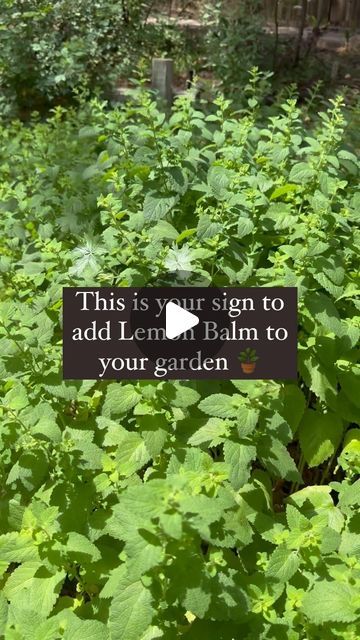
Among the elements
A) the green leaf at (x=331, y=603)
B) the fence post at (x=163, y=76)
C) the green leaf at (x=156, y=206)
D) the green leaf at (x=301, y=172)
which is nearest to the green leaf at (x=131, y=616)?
the green leaf at (x=331, y=603)

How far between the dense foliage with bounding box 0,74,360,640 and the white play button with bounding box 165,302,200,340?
0.54 ft

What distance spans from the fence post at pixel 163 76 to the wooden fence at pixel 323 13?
13.2 ft

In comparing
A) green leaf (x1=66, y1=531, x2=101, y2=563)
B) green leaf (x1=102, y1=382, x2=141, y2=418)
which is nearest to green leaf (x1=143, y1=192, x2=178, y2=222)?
green leaf (x1=102, y1=382, x2=141, y2=418)

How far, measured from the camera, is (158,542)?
151 centimetres

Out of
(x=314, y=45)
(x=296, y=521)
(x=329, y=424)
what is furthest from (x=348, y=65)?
(x=296, y=521)

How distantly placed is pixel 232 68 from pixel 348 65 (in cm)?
202

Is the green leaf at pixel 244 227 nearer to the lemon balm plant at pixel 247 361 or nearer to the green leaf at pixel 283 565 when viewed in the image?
the lemon balm plant at pixel 247 361

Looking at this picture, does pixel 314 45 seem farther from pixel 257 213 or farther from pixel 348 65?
pixel 257 213

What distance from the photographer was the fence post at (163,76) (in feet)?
18.9

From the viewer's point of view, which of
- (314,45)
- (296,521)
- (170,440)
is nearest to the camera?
(296,521)

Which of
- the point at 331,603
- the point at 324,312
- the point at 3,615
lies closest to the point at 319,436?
the point at 324,312

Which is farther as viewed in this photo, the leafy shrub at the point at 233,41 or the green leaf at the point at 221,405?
the leafy shrub at the point at 233,41

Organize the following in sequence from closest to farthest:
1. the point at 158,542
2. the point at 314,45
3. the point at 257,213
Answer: the point at 158,542 < the point at 257,213 < the point at 314,45

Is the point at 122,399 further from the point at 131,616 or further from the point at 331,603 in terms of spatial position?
the point at 331,603
